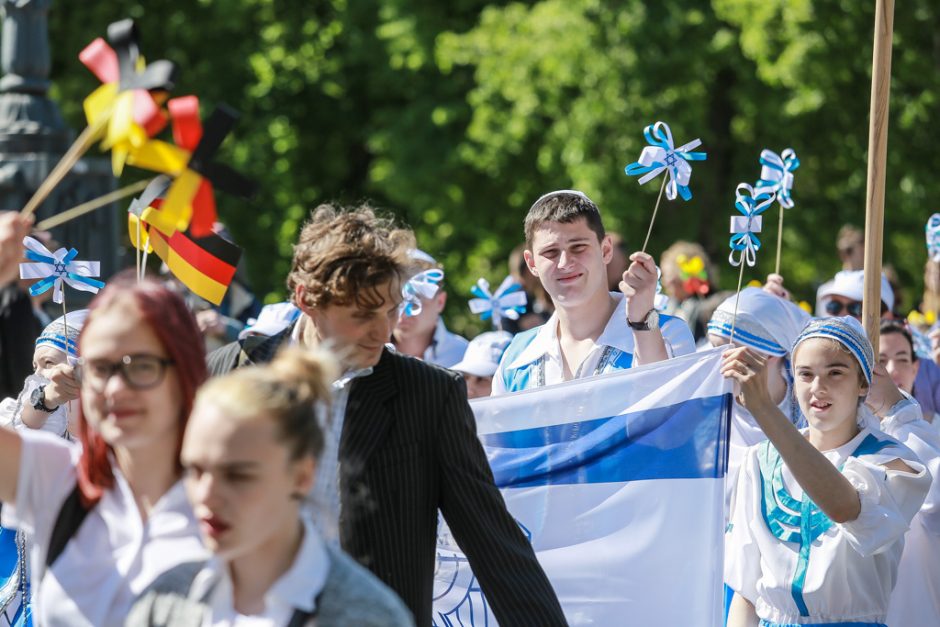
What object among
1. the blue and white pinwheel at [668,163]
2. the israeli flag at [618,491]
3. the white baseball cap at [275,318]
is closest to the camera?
the israeli flag at [618,491]

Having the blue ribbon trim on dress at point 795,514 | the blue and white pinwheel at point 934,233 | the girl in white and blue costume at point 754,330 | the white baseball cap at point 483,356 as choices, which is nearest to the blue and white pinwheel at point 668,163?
the girl in white and blue costume at point 754,330

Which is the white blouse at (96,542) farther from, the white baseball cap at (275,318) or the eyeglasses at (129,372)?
the white baseball cap at (275,318)

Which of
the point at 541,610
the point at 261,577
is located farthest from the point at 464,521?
the point at 261,577

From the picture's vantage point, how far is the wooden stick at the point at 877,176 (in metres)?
5.18

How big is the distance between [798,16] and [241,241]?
749cm

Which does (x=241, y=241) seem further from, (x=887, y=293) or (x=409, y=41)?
(x=887, y=293)

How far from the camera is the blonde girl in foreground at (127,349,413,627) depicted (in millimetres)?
2484

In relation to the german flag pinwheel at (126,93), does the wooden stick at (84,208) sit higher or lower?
lower

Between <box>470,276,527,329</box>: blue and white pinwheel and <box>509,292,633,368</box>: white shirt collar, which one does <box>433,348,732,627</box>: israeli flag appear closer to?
<box>509,292,633,368</box>: white shirt collar

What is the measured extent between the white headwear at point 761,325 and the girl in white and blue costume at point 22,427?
2.20 meters

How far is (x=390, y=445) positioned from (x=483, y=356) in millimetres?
3168

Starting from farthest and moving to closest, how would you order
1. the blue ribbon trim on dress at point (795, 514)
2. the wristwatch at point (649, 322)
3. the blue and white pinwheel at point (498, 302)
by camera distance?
the blue and white pinwheel at point (498, 302) < the wristwatch at point (649, 322) < the blue ribbon trim on dress at point (795, 514)

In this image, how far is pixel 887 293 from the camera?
24.3 feet

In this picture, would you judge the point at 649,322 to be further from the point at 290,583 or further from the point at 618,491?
the point at 290,583
